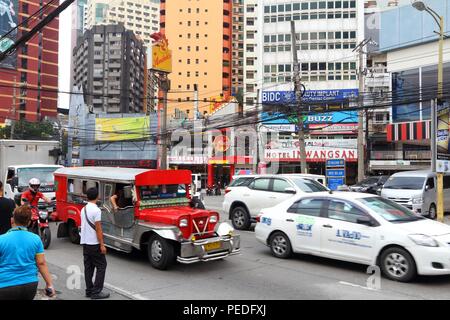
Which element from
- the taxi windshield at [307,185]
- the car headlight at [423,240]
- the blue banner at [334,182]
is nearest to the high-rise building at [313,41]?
the blue banner at [334,182]

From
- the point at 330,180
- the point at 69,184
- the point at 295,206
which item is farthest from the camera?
the point at 330,180

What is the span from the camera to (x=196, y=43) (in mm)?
94625

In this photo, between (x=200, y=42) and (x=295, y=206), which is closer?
(x=295, y=206)

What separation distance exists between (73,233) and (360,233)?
699 centimetres

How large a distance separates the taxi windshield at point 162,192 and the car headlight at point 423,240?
4722 mm

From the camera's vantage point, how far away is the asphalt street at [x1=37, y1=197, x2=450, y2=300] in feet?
21.6

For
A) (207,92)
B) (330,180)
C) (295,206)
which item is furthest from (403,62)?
(207,92)

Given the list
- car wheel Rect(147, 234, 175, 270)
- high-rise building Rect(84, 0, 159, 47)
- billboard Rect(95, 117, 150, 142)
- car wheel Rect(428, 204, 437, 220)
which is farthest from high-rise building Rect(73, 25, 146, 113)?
car wheel Rect(147, 234, 175, 270)

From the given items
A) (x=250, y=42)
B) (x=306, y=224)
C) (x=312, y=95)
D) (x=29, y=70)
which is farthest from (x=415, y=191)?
(x=29, y=70)

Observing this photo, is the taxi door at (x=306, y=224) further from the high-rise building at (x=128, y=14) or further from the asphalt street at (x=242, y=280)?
the high-rise building at (x=128, y=14)

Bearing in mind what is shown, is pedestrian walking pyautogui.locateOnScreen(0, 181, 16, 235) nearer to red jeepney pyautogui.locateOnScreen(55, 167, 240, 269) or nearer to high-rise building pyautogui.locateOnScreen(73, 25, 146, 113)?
red jeepney pyautogui.locateOnScreen(55, 167, 240, 269)

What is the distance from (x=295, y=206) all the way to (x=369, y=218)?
1756mm

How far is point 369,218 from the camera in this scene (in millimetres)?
7816
